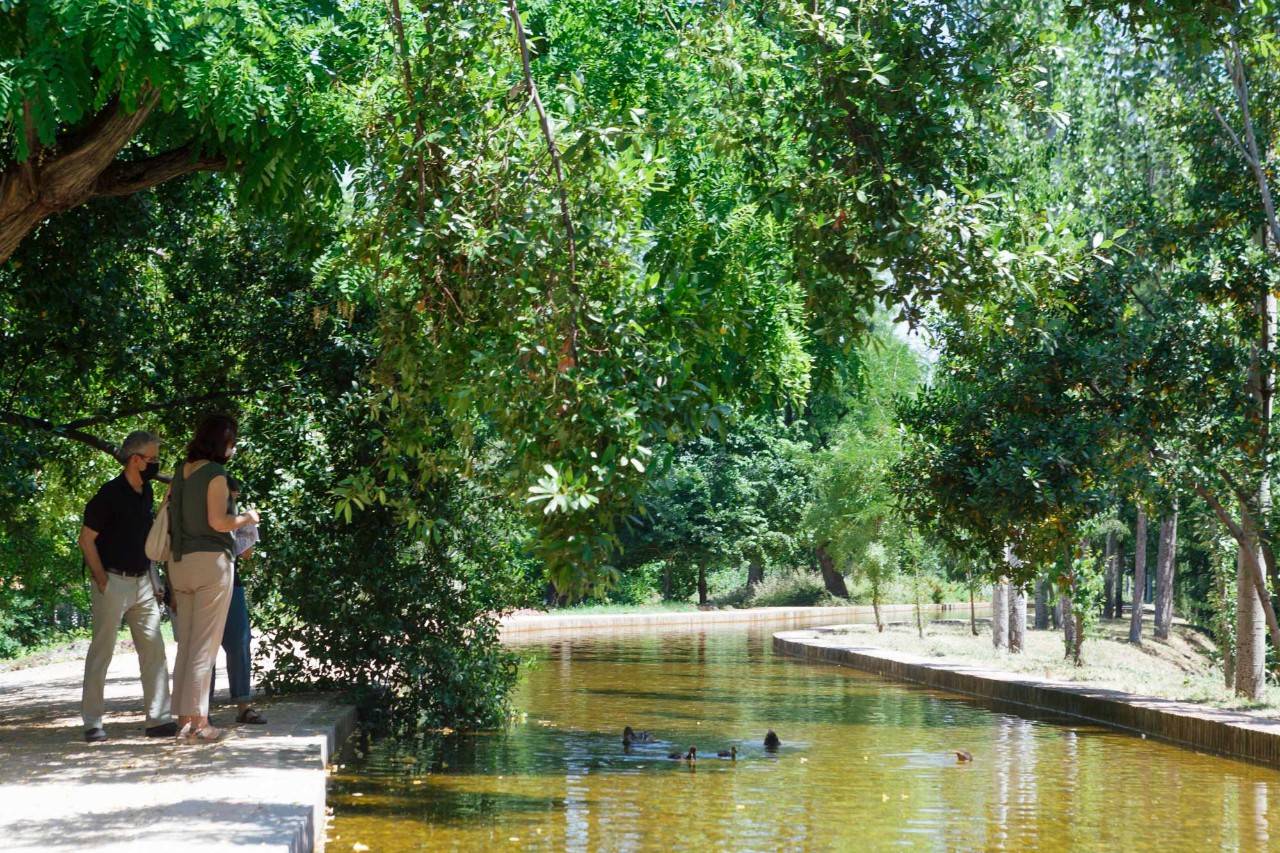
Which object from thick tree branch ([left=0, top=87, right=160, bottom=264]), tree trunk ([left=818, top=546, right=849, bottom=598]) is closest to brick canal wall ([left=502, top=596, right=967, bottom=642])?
tree trunk ([left=818, top=546, right=849, bottom=598])

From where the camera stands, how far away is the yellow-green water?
8.89 meters

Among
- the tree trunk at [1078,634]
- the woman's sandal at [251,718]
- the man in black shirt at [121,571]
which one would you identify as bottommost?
the woman's sandal at [251,718]

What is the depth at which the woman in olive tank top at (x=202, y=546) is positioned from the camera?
9.76 meters

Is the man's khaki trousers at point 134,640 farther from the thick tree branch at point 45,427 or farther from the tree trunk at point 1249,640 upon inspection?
the tree trunk at point 1249,640

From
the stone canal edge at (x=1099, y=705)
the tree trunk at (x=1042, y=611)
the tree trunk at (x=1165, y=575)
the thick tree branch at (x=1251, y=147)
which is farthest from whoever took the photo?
the tree trunk at (x=1042, y=611)

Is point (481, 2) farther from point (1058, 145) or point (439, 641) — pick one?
point (1058, 145)

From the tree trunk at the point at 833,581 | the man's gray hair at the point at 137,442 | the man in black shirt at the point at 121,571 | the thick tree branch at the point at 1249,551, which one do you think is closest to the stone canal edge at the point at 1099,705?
the thick tree branch at the point at 1249,551

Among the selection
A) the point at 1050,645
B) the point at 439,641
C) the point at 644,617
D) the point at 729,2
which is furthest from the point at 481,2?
the point at 644,617

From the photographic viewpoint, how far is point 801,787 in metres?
10.9

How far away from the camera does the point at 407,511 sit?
938cm

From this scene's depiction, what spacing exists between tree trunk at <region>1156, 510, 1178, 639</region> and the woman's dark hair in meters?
29.8

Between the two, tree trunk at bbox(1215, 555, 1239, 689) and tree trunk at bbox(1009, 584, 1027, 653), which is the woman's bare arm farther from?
tree trunk at bbox(1009, 584, 1027, 653)

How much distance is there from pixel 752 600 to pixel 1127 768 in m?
41.8

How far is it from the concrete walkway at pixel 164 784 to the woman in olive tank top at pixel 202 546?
673 millimetres
